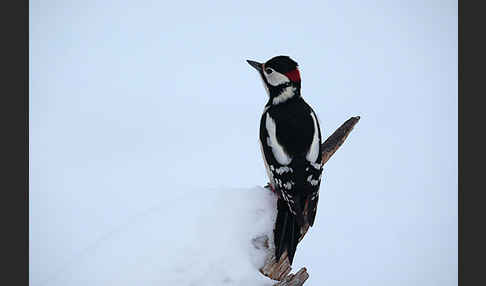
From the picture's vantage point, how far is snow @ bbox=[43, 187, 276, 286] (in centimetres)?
218

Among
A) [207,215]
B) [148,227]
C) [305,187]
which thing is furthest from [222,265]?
[305,187]

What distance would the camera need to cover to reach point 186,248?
226 cm

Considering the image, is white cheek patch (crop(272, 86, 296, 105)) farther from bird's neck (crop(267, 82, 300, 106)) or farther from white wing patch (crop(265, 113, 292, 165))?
white wing patch (crop(265, 113, 292, 165))

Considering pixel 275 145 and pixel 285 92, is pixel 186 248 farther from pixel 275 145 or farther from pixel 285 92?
pixel 285 92

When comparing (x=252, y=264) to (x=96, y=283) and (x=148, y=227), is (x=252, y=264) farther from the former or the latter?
(x=96, y=283)

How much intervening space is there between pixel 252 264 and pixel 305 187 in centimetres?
53

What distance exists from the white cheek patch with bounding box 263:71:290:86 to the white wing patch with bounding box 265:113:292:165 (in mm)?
269

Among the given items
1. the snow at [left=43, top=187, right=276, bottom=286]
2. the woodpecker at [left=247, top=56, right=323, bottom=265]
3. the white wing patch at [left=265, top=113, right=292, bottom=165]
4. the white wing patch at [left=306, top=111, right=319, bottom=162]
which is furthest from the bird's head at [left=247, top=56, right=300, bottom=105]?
the snow at [left=43, top=187, right=276, bottom=286]

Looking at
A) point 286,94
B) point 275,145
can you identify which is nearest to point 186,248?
point 275,145

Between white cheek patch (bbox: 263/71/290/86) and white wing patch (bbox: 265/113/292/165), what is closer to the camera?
white wing patch (bbox: 265/113/292/165)

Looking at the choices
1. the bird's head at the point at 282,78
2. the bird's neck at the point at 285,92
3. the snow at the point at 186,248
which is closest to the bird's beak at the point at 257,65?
the bird's head at the point at 282,78

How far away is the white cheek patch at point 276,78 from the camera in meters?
2.90

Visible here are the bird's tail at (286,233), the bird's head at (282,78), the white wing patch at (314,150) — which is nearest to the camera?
the bird's tail at (286,233)

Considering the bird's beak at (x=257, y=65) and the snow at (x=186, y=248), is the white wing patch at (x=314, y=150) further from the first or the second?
the bird's beak at (x=257, y=65)
